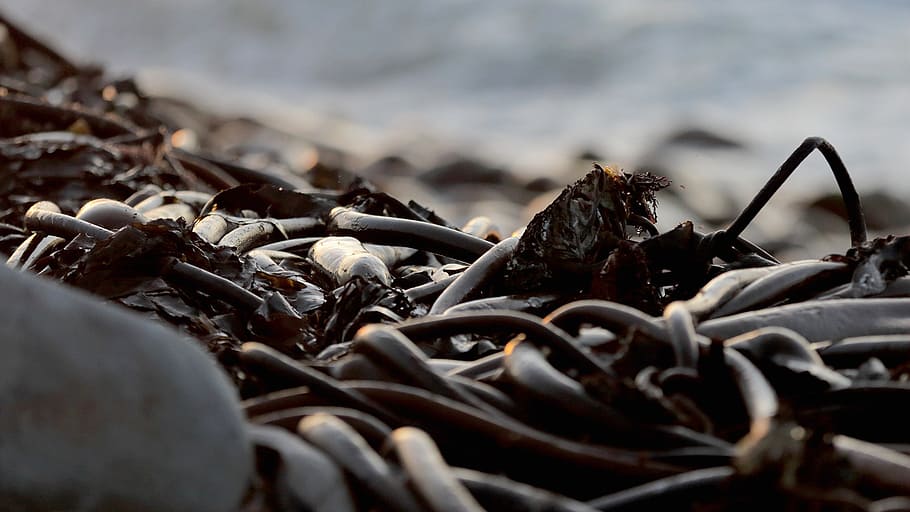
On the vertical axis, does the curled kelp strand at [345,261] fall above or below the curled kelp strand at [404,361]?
below

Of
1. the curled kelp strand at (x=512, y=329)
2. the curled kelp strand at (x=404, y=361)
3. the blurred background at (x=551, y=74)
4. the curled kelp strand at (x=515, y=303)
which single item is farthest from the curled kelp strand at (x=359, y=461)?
the blurred background at (x=551, y=74)

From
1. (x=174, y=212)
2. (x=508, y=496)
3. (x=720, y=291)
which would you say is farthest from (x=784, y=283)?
(x=174, y=212)

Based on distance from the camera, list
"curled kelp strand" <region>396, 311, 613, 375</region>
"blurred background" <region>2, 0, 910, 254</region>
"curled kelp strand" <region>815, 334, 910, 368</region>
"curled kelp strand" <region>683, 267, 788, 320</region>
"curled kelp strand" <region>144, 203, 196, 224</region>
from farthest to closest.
Result: 1. "blurred background" <region>2, 0, 910, 254</region>
2. "curled kelp strand" <region>144, 203, 196, 224</region>
3. "curled kelp strand" <region>683, 267, 788, 320</region>
4. "curled kelp strand" <region>815, 334, 910, 368</region>
5. "curled kelp strand" <region>396, 311, 613, 375</region>

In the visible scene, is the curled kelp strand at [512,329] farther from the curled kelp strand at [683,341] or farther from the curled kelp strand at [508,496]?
the curled kelp strand at [508,496]

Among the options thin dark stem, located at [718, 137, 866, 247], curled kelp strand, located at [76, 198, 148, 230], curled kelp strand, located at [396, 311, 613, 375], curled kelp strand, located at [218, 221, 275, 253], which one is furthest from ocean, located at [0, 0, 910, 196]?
curled kelp strand, located at [396, 311, 613, 375]

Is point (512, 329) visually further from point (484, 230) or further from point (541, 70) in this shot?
point (541, 70)

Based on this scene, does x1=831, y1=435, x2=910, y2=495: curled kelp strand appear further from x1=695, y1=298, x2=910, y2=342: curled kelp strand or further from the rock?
the rock
